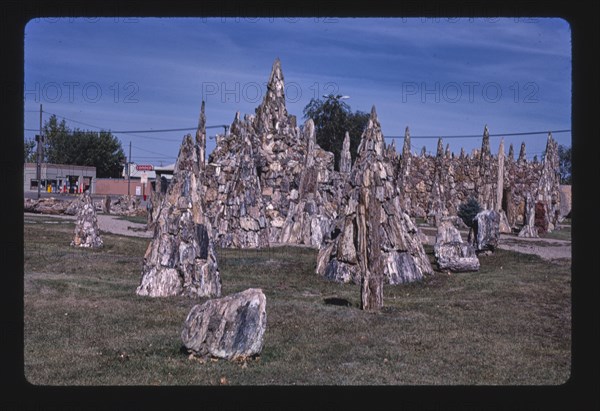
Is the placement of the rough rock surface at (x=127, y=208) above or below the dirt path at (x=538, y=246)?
above

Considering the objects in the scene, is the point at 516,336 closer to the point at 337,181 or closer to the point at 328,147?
the point at 337,181

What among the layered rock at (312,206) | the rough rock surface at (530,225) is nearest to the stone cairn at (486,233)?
the layered rock at (312,206)

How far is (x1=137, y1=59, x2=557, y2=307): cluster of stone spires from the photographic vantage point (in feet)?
47.0

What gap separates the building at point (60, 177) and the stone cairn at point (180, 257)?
51815mm

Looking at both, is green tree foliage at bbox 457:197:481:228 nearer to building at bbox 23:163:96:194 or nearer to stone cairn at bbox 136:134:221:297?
stone cairn at bbox 136:134:221:297

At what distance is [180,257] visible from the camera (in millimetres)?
14344

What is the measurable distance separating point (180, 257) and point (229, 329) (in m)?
5.37

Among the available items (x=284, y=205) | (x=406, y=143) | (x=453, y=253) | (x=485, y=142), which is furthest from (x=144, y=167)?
(x=453, y=253)

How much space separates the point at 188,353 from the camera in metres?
9.40

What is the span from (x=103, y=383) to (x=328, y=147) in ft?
208

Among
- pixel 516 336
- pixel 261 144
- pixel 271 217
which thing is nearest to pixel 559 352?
pixel 516 336

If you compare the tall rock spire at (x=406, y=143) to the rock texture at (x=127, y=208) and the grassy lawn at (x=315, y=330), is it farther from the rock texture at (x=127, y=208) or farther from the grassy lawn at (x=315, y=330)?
the grassy lawn at (x=315, y=330)

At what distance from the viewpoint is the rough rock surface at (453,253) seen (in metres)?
19.9
